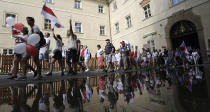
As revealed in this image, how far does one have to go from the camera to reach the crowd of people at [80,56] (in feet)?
11.8

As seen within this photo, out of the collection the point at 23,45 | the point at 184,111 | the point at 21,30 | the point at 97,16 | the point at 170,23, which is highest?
the point at 97,16

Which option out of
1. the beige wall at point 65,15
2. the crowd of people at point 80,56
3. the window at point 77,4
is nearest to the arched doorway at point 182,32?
the crowd of people at point 80,56

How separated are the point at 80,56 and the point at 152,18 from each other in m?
8.89

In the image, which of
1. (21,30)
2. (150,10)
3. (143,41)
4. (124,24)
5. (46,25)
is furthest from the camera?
(124,24)

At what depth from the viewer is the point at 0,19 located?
12.7 metres

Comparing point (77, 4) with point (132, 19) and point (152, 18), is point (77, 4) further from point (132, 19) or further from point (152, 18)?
point (152, 18)

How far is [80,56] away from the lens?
8.47 metres

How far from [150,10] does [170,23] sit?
2937mm

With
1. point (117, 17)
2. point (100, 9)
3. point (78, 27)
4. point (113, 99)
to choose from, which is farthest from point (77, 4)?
point (113, 99)

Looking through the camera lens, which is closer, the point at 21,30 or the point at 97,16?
the point at 21,30

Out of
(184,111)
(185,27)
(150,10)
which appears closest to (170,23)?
(185,27)

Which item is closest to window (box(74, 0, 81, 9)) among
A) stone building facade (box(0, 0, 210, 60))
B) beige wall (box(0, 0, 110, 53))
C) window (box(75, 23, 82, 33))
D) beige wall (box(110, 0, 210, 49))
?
stone building facade (box(0, 0, 210, 60))

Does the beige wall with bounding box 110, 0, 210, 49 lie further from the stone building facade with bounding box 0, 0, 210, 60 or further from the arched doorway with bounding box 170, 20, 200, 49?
the arched doorway with bounding box 170, 20, 200, 49

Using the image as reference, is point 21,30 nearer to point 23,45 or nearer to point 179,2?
point 23,45
